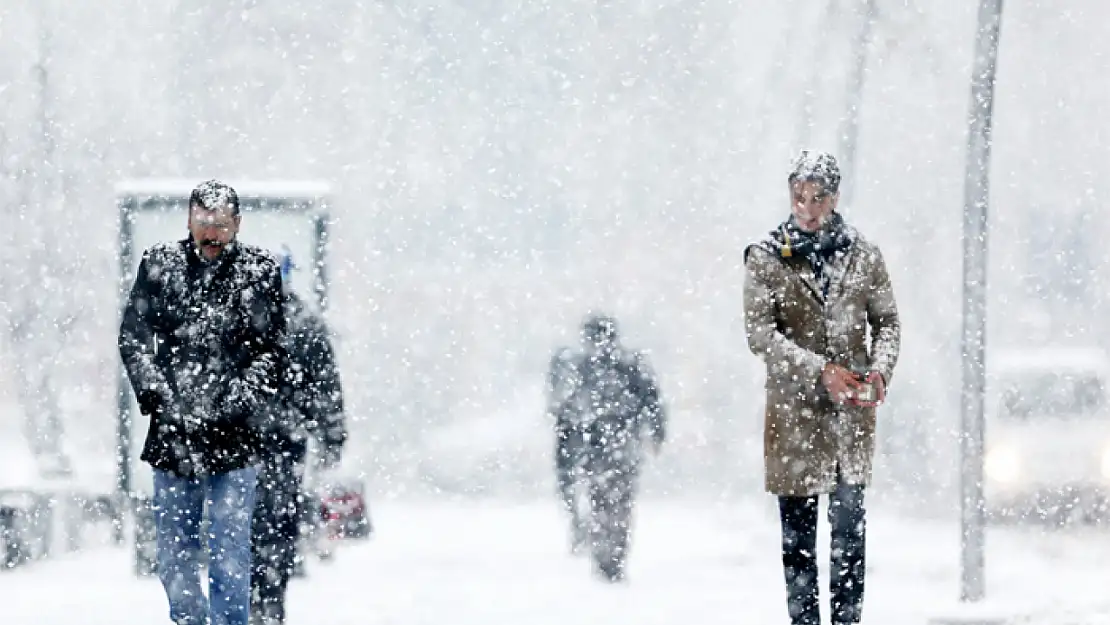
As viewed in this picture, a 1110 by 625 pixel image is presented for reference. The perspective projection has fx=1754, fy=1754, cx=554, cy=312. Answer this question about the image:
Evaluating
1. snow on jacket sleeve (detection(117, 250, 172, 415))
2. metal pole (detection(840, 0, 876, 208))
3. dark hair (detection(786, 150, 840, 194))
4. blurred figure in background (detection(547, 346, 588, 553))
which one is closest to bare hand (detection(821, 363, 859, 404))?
dark hair (detection(786, 150, 840, 194))

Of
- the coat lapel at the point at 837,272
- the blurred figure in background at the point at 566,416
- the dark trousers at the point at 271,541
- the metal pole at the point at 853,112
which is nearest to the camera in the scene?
the coat lapel at the point at 837,272

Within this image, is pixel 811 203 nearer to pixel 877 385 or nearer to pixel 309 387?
pixel 877 385

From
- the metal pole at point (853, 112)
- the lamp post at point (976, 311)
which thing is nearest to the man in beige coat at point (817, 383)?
the lamp post at point (976, 311)

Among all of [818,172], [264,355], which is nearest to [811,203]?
[818,172]

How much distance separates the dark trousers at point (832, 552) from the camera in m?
6.23

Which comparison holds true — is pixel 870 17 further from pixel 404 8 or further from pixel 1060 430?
pixel 404 8

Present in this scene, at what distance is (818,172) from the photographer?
6.08m

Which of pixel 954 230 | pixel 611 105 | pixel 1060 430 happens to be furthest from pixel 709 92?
pixel 1060 430

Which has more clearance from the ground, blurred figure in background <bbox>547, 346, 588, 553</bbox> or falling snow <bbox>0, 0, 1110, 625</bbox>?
falling snow <bbox>0, 0, 1110, 625</bbox>

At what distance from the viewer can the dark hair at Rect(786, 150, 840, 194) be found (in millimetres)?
6078

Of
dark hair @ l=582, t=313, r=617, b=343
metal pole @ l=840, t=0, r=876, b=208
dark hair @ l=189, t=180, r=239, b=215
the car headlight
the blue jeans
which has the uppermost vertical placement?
metal pole @ l=840, t=0, r=876, b=208

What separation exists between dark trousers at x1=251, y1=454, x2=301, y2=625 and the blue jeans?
1376 millimetres

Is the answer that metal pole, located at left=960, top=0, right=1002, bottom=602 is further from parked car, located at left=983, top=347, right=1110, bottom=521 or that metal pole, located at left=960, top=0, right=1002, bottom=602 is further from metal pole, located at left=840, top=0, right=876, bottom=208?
metal pole, located at left=840, top=0, right=876, bottom=208

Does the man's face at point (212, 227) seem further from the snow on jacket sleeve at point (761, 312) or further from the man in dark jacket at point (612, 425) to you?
the man in dark jacket at point (612, 425)
